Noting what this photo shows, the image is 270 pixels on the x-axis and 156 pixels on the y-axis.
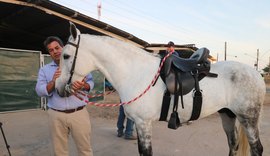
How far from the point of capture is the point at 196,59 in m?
2.85

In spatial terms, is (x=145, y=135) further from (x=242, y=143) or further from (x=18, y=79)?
(x=18, y=79)

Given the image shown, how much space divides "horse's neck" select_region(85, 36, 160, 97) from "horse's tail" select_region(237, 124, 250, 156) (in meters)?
1.48

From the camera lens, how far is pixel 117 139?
4945mm

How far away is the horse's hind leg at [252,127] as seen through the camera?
2.89 m

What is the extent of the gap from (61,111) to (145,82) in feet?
3.11

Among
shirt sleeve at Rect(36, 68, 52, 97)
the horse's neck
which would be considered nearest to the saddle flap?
the horse's neck

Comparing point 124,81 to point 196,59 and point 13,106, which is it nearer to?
point 196,59

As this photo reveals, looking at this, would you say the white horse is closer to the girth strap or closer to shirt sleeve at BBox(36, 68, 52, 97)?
the girth strap

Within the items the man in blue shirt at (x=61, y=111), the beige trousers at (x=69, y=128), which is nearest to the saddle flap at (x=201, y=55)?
the man in blue shirt at (x=61, y=111)

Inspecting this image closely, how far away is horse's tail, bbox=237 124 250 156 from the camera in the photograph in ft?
10.7

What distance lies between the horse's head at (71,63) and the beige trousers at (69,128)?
0.33 m

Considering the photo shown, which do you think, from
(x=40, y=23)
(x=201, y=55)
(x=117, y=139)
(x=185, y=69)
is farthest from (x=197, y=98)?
(x=40, y=23)

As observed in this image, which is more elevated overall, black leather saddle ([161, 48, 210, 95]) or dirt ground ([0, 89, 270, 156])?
black leather saddle ([161, 48, 210, 95])

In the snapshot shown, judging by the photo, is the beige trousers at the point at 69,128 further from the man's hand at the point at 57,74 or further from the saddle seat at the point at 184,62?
the saddle seat at the point at 184,62
